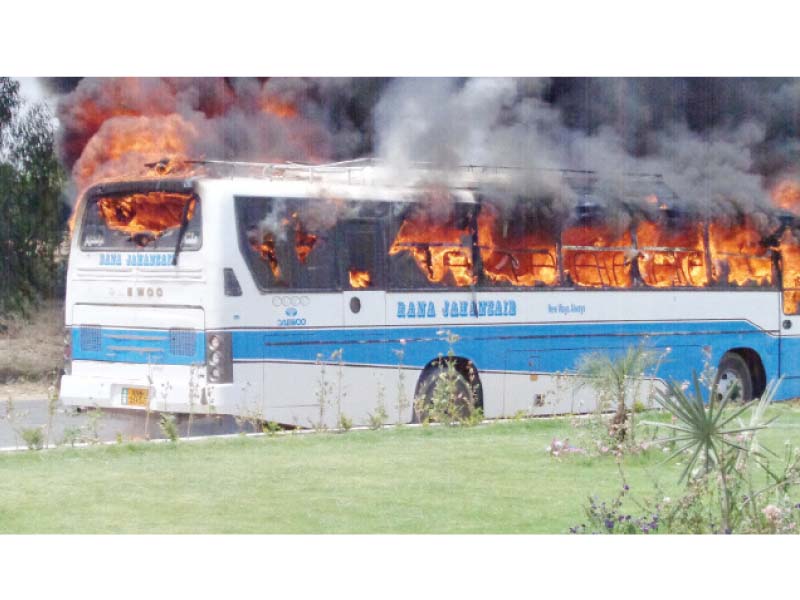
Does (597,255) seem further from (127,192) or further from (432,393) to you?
(127,192)

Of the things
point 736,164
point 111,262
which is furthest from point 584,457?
point 111,262

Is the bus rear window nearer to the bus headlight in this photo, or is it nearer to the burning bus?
the burning bus

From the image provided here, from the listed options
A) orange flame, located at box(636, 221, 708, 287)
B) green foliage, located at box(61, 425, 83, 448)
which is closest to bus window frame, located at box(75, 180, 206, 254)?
green foliage, located at box(61, 425, 83, 448)

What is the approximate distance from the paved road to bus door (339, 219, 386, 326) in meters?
1.26

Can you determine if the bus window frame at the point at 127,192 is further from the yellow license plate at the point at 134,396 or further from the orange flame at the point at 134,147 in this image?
the yellow license plate at the point at 134,396

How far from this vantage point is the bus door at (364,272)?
10.5 metres

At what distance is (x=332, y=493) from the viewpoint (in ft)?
30.5

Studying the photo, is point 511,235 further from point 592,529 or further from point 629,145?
point 592,529

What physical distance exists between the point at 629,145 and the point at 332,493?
10.8 feet

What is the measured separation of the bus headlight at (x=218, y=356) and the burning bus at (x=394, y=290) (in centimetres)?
1

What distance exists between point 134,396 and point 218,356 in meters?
0.70

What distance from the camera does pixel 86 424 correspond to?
33.5 feet

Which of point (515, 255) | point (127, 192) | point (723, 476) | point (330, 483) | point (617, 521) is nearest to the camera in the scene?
point (723, 476)

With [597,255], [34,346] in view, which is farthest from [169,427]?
[597,255]
